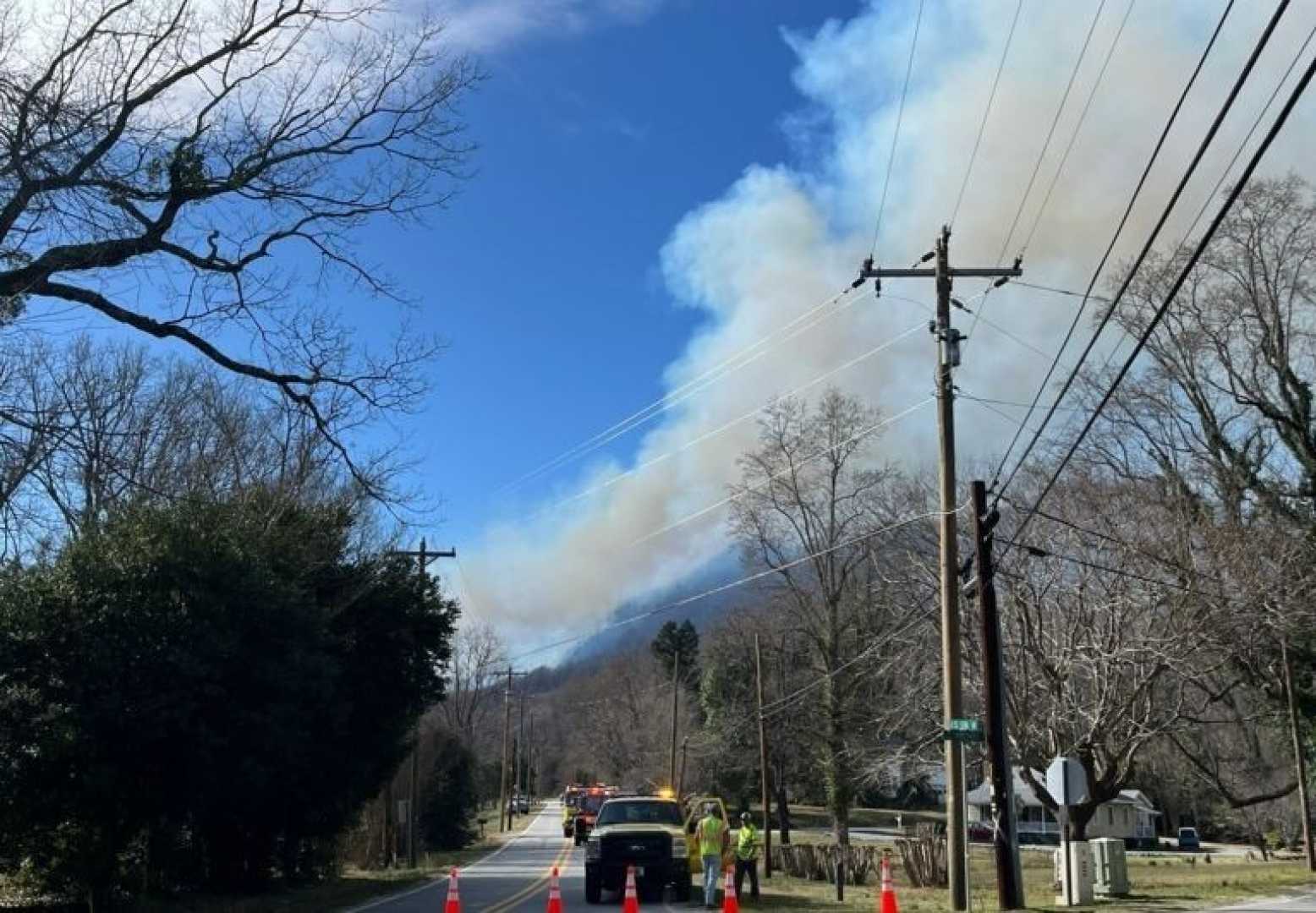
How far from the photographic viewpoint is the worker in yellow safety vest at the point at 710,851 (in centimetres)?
2180

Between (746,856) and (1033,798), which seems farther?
(1033,798)

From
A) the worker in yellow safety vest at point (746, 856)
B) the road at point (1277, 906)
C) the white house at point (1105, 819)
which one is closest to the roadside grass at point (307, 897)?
the worker in yellow safety vest at point (746, 856)

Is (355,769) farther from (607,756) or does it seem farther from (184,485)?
(607,756)

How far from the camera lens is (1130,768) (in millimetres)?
31469

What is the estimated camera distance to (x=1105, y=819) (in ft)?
274

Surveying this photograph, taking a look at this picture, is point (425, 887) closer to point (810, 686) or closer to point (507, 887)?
point (507, 887)

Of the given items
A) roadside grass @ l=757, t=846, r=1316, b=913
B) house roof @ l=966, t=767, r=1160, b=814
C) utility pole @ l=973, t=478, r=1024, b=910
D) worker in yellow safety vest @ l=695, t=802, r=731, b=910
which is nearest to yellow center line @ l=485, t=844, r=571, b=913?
worker in yellow safety vest @ l=695, t=802, r=731, b=910

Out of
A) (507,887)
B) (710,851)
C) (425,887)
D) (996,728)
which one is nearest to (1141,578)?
(996,728)

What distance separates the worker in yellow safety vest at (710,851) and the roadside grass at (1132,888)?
1.72 meters

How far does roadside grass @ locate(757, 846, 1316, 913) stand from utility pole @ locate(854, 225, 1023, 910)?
6.01ft

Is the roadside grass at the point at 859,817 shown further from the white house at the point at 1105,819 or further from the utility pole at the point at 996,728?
the utility pole at the point at 996,728

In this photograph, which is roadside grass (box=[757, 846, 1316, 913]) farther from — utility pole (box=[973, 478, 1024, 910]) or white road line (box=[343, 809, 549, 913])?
white road line (box=[343, 809, 549, 913])

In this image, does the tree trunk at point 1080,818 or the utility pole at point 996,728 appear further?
the tree trunk at point 1080,818

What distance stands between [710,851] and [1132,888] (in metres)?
13.2
